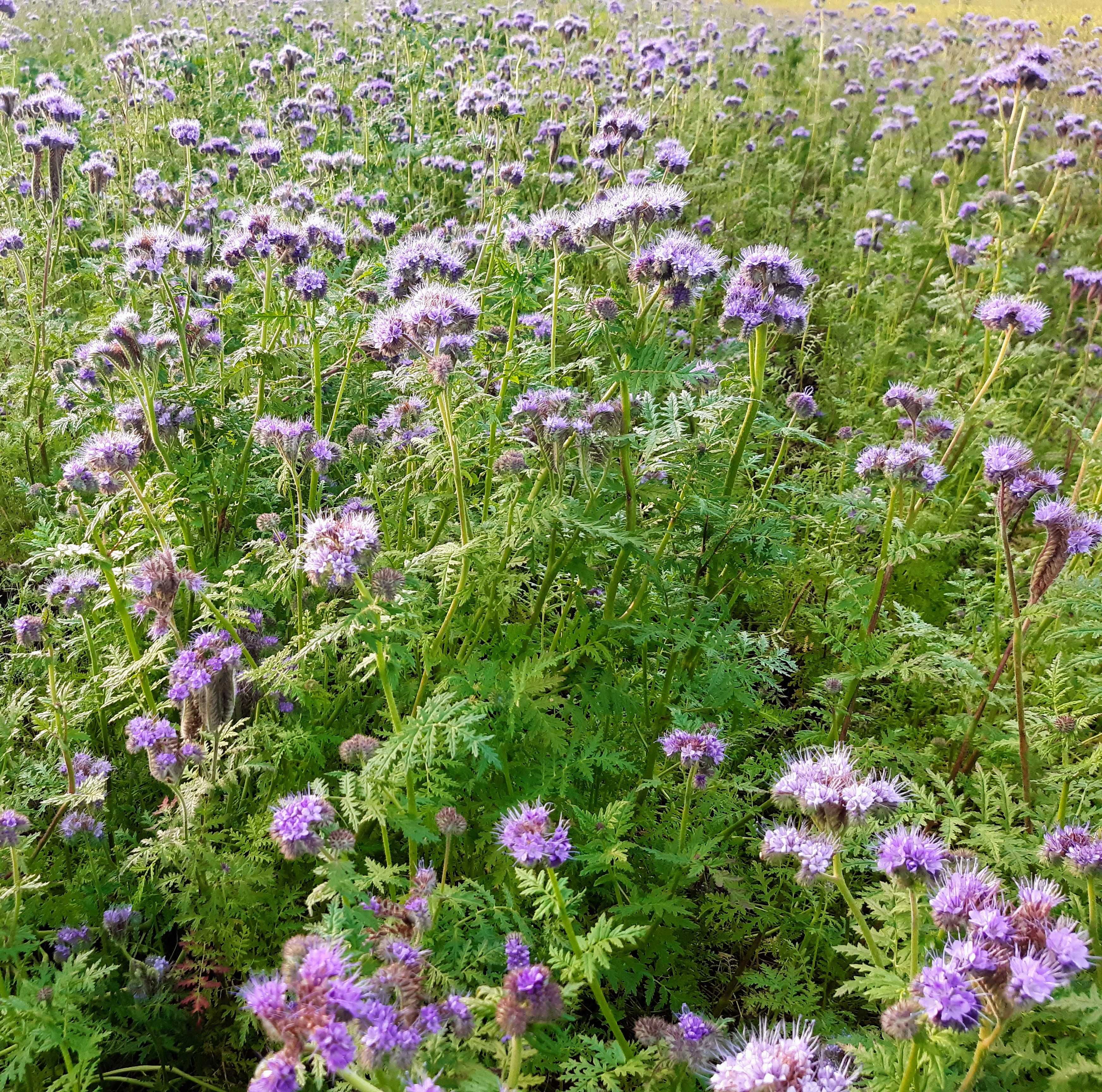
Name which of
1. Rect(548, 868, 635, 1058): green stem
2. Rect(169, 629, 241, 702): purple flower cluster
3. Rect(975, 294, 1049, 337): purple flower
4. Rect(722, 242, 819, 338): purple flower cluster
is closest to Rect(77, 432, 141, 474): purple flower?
Rect(169, 629, 241, 702): purple flower cluster

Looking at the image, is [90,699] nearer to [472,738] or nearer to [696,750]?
[472,738]

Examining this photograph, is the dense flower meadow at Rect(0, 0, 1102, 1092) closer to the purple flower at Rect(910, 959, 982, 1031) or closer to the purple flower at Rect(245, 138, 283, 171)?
the purple flower at Rect(910, 959, 982, 1031)

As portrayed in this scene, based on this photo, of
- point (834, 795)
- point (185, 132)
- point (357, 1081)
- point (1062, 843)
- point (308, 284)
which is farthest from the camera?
point (185, 132)

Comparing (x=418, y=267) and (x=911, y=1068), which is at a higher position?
(x=418, y=267)

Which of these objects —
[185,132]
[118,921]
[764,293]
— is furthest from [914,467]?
[185,132]

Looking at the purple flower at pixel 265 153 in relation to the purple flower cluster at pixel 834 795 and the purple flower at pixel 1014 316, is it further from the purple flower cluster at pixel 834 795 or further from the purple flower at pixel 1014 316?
the purple flower cluster at pixel 834 795

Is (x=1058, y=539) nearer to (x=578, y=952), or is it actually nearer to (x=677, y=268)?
(x=677, y=268)

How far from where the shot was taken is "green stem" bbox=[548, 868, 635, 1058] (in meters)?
1.89

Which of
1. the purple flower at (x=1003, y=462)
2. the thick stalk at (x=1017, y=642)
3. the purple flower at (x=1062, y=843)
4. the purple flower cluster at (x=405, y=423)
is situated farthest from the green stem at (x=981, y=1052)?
the purple flower cluster at (x=405, y=423)

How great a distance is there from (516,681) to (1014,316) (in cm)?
259

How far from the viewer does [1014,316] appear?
3.51 meters

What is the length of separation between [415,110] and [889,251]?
14.8 feet

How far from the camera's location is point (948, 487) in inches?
193

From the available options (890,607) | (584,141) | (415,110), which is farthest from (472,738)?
(415,110)
